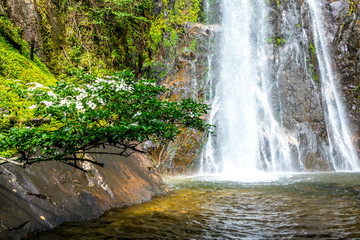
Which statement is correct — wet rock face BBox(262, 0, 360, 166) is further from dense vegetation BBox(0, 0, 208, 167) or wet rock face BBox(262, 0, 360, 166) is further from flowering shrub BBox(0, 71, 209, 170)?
flowering shrub BBox(0, 71, 209, 170)

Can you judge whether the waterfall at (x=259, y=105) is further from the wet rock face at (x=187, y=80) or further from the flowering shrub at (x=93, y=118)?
the flowering shrub at (x=93, y=118)

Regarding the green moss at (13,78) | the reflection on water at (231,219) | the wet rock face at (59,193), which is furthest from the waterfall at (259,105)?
the green moss at (13,78)

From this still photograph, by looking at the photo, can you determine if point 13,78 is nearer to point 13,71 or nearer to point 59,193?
point 13,71

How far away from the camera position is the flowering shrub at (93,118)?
254 cm

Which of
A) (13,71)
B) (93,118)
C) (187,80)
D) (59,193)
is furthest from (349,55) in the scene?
(59,193)

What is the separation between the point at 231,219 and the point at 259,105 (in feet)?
37.6

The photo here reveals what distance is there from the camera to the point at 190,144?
1268 centimetres

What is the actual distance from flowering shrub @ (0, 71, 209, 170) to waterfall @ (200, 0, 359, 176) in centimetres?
934

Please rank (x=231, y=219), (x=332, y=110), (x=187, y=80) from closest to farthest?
1. (x=231, y=219)
2. (x=187, y=80)
3. (x=332, y=110)

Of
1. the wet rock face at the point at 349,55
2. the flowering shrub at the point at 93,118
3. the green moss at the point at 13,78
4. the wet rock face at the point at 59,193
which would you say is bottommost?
the wet rock face at the point at 59,193

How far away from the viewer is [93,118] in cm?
307

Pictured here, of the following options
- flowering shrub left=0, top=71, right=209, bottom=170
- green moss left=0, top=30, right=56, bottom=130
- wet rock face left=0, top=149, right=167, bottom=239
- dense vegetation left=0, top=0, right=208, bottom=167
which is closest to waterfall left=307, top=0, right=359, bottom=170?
dense vegetation left=0, top=0, right=208, bottom=167

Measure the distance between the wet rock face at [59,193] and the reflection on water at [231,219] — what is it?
0.23m

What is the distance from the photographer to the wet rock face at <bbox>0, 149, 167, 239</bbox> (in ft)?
10.2
